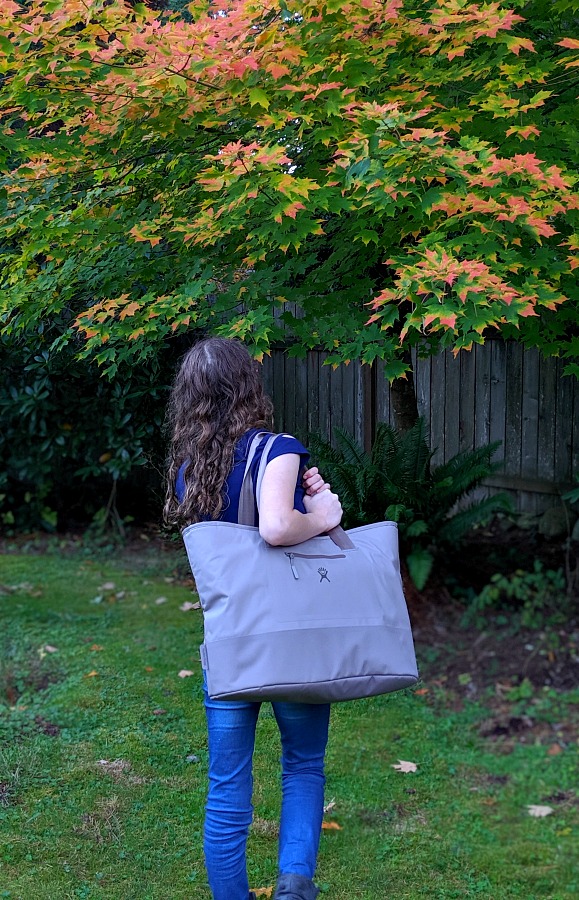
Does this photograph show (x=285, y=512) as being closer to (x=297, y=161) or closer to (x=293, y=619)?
(x=293, y=619)

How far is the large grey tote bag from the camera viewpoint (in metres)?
→ 2.14

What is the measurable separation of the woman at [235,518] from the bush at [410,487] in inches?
115

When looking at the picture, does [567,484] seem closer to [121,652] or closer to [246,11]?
[121,652]

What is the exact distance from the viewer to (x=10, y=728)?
4.09 m

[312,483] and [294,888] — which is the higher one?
[312,483]

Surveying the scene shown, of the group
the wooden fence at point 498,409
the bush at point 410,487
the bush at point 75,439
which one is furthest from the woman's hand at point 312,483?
the bush at point 75,439

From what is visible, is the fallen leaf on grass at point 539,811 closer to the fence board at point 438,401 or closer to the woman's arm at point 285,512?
the woman's arm at point 285,512

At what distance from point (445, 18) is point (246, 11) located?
0.72 meters

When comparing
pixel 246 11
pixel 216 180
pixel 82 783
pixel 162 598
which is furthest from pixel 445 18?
pixel 162 598

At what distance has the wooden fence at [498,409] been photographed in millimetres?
6371

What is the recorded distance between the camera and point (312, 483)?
2436mm

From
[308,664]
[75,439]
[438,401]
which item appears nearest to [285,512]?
[308,664]

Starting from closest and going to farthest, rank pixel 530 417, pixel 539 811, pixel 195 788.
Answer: pixel 195 788 → pixel 539 811 → pixel 530 417

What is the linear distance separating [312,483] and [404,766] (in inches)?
86.7
